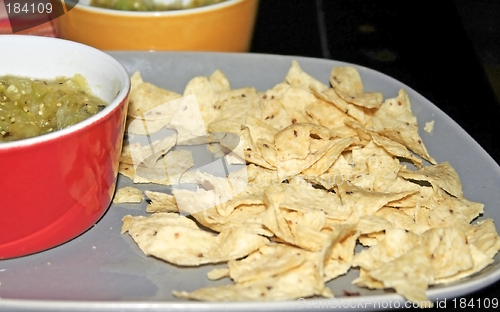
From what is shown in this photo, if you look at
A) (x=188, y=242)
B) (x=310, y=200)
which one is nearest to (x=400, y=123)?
(x=310, y=200)

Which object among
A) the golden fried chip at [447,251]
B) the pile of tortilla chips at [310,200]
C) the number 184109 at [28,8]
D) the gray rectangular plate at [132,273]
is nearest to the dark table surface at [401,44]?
the gray rectangular plate at [132,273]

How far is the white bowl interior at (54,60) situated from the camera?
4.68ft

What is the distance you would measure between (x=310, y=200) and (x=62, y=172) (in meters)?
0.56

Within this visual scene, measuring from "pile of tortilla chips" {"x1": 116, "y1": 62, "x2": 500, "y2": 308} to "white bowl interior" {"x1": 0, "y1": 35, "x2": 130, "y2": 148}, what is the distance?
0.25 metres

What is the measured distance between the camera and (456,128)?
1.61 metres

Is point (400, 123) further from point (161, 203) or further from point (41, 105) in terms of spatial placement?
point (41, 105)

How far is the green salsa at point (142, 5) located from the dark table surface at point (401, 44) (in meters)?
0.40

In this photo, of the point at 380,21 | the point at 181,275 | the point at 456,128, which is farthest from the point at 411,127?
the point at 380,21

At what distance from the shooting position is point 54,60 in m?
1.47

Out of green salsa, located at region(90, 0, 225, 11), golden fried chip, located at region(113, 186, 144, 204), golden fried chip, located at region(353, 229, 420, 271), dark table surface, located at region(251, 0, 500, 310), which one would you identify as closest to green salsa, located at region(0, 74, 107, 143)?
golden fried chip, located at region(113, 186, 144, 204)

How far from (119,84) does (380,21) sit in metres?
1.70

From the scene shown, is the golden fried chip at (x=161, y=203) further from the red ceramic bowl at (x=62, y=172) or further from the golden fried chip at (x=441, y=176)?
the golden fried chip at (x=441, y=176)

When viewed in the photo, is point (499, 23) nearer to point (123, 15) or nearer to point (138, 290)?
→ point (123, 15)

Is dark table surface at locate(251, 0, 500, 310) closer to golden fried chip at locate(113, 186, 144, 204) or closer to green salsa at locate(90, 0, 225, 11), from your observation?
green salsa at locate(90, 0, 225, 11)
